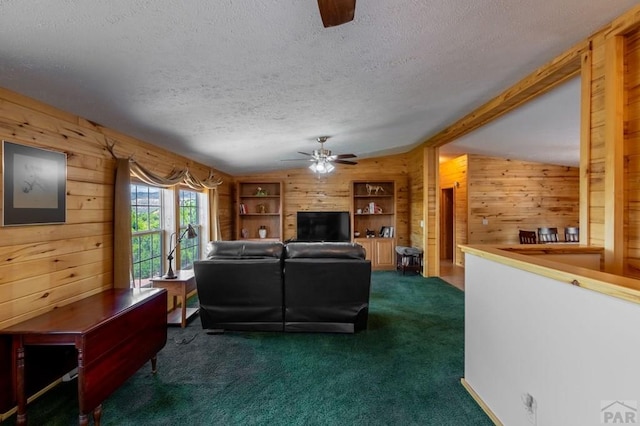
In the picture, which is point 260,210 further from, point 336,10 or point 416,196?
point 336,10

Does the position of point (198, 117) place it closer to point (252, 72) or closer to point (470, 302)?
point (252, 72)

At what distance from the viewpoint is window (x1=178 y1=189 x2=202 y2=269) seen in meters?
4.40

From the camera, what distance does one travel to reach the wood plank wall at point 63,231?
1875 mm

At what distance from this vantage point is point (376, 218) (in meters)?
7.08

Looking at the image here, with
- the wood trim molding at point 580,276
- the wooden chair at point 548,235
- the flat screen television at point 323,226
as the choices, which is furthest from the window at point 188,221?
the wooden chair at point 548,235

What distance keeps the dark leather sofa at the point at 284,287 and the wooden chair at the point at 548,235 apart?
207 inches

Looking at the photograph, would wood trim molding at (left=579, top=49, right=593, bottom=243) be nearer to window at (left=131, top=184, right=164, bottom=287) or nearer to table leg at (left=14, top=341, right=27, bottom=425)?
table leg at (left=14, top=341, right=27, bottom=425)

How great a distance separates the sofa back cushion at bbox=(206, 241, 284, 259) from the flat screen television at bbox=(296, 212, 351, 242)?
3.58 m

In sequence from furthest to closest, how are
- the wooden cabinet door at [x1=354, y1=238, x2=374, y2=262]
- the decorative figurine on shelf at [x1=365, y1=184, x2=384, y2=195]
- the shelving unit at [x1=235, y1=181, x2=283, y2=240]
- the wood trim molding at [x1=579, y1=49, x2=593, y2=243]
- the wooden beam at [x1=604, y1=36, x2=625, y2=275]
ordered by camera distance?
the shelving unit at [x1=235, y1=181, x2=283, y2=240] → the decorative figurine on shelf at [x1=365, y1=184, x2=384, y2=195] → the wooden cabinet door at [x1=354, y1=238, x2=374, y2=262] → the wood trim molding at [x1=579, y1=49, x2=593, y2=243] → the wooden beam at [x1=604, y1=36, x2=625, y2=275]

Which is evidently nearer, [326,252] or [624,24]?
[624,24]

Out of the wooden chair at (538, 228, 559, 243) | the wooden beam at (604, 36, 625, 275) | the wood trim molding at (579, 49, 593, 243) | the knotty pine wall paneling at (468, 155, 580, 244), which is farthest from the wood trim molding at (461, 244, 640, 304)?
the wooden chair at (538, 228, 559, 243)

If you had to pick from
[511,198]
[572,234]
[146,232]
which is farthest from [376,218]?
[146,232]

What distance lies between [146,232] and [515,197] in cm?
729

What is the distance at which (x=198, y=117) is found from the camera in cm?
270
